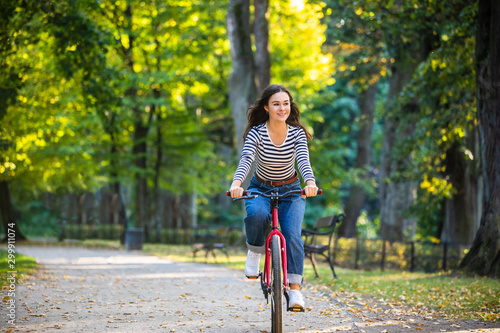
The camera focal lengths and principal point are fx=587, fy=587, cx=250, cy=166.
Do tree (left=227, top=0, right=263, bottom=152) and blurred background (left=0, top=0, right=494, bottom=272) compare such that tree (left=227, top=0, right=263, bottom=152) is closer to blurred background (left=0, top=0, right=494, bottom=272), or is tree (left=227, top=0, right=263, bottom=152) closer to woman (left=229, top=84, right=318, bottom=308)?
blurred background (left=0, top=0, right=494, bottom=272)

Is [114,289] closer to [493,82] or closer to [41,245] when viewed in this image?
[493,82]

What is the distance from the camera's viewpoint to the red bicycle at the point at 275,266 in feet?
16.0

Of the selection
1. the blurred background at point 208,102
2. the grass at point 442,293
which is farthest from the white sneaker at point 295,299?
the blurred background at point 208,102

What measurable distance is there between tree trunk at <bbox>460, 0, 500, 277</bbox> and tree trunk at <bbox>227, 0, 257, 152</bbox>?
29.3 feet

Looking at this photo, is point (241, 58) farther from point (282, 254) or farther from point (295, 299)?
point (295, 299)

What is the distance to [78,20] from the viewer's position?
38.1 ft

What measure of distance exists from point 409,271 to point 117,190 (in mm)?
14903

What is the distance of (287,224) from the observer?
212 inches

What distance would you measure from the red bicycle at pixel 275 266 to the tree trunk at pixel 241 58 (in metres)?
13.3

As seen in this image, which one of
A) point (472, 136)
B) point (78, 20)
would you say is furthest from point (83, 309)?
point (472, 136)

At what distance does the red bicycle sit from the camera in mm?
4871

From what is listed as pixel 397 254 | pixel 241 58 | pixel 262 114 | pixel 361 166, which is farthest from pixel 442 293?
pixel 361 166

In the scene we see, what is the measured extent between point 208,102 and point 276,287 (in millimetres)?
23154

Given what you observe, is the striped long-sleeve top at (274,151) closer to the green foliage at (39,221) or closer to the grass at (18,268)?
the grass at (18,268)
